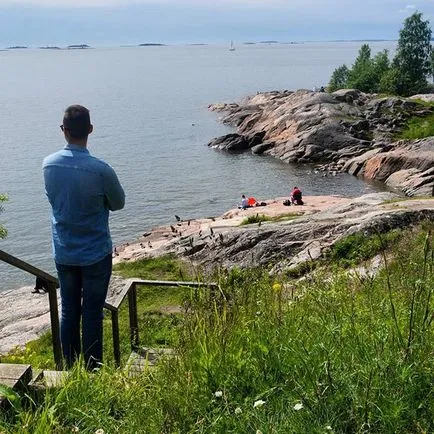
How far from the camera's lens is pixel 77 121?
→ 5.05m

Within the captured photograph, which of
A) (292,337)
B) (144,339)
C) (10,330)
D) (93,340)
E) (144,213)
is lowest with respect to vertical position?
(144,213)

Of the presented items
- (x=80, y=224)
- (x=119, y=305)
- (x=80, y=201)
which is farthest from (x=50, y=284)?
(x=119, y=305)

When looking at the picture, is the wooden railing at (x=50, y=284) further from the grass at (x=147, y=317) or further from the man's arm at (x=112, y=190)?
the man's arm at (x=112, y=190)

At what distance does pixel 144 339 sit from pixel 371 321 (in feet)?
21.0

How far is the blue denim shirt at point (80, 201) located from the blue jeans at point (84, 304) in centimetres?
11

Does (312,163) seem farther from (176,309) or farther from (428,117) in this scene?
(176,309)

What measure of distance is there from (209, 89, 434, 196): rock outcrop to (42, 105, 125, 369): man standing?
111ft

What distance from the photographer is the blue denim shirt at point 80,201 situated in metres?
5.08

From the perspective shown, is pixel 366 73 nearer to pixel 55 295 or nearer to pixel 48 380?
pixel 55 295

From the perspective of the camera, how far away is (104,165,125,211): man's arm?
5109mm

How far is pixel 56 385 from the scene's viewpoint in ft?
12.5

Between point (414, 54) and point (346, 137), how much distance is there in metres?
42.8

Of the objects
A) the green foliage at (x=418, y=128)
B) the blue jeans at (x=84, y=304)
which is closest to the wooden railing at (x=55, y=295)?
the blue jeans at (x=84, y=304)

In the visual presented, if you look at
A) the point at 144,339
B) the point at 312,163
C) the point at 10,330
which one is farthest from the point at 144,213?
the point at 144,339
